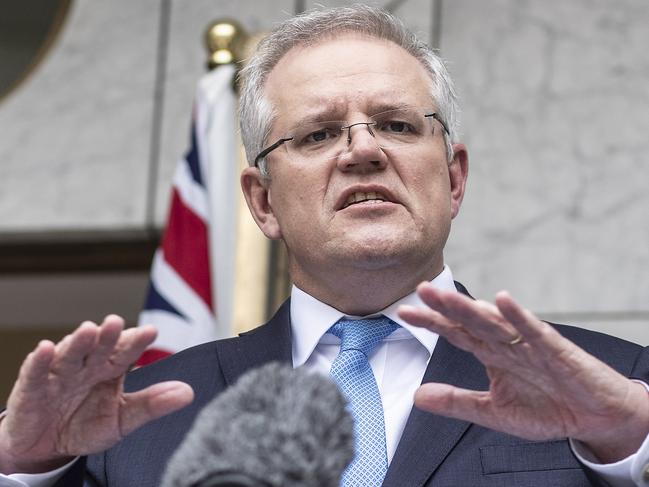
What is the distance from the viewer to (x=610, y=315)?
5027 mm

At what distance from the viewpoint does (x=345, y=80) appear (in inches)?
131

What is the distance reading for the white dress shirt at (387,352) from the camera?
114 inches

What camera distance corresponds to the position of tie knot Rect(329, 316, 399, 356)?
301 cm

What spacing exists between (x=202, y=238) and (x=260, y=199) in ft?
4.82

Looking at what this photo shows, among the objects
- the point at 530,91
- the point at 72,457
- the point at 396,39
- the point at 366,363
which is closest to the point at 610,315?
the point at 530,91

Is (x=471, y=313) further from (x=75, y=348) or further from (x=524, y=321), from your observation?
(x=75, y=348)

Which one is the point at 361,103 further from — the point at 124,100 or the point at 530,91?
the point at 124,100

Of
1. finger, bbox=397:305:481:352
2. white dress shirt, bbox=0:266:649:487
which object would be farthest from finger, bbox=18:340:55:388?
finger, bbox=397:305:481:352

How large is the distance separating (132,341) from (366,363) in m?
0.80

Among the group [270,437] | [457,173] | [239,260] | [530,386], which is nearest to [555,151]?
[239,260]

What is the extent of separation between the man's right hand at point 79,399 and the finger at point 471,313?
44 centimetres

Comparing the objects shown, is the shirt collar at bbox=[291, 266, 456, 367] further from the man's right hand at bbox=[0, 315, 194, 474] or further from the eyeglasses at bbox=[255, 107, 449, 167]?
the man's right hand at bbox=[0, 315, 194, 474]

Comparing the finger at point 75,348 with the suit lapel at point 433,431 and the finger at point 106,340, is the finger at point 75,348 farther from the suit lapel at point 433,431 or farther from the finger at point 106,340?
the suit lapel at point 433,431

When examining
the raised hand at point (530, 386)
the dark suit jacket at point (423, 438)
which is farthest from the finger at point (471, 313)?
the dark suit jacket at point (423, 438)
